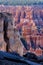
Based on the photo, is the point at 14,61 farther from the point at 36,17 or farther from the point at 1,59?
the point at 36,17

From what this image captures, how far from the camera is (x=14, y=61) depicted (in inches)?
133

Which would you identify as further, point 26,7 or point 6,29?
point 26,7

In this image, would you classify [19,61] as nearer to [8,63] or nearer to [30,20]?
[8,63]

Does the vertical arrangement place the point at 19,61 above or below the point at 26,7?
below

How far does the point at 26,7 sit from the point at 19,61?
134 ft

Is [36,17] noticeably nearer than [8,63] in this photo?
No

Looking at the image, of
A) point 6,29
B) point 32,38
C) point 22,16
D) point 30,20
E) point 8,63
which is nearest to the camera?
point 8,63

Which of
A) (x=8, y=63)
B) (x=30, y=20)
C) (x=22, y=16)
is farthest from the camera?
(x=22, y=16)

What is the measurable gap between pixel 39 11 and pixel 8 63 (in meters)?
40.7

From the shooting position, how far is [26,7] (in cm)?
4397

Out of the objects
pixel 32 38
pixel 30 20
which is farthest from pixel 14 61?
pixel 30 20

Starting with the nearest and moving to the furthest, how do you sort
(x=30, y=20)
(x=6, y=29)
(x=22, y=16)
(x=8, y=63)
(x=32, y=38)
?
(x=8, y=63), (x=6, y=29), (x=32, y=38), (x=30, y=20), (x=22, y=16)

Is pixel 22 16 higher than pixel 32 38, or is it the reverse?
pixel 22 16

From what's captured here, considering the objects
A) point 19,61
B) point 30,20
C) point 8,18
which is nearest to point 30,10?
point 30,20
